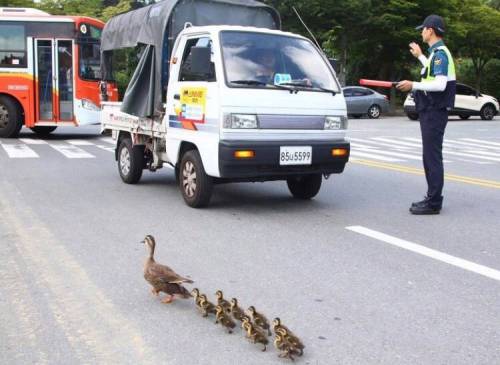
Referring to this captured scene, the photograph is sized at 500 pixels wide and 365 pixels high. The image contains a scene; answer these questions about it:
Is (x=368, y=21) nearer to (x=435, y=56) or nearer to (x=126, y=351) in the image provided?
(x=435, y=56)

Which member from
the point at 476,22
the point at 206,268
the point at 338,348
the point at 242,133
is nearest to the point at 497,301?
the point at 338,348

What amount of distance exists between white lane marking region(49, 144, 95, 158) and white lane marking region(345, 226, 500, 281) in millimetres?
8279

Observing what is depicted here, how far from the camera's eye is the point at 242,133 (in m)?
7.40

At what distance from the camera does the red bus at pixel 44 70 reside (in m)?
17.6

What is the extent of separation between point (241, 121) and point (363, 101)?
23.7 m

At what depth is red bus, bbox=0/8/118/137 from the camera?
17.6m

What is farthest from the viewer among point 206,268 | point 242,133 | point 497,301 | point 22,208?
point 22,208

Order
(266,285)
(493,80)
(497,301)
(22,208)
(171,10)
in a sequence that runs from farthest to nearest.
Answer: (493,80), (171,10), (22,208), (266,285), (497,301)

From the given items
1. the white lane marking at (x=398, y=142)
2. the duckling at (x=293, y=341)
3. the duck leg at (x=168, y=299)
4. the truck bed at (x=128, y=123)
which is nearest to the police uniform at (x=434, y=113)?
the truck bed at (x=128, y=123)

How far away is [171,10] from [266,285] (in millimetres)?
4890

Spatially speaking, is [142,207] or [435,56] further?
[142,207]

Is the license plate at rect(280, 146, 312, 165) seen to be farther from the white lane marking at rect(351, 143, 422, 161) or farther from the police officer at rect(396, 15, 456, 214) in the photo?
the white lane marking at rect(351, 143, 422, 161)

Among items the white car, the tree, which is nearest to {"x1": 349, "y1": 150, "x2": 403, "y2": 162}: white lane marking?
the white car

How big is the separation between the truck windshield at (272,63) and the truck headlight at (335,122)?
0.34m
